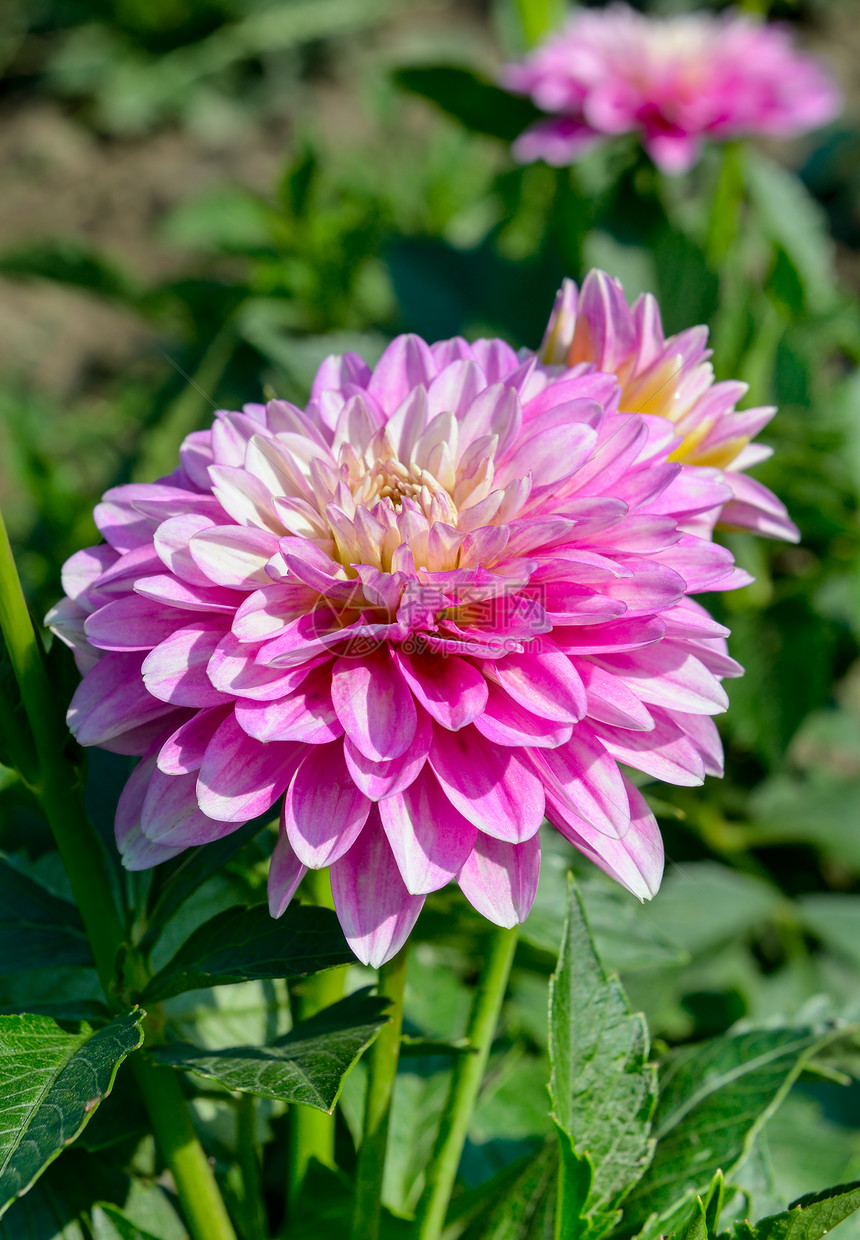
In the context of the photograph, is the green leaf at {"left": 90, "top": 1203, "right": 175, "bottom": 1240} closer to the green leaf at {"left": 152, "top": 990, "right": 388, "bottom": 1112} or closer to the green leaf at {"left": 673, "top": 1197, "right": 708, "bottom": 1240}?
the green leaf at {"left": 152, "top": 990, "right": 388, "bottom": 1112}

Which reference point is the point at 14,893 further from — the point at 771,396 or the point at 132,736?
the point at 771,396

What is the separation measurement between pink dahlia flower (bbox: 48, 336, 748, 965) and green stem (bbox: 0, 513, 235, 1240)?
22mm

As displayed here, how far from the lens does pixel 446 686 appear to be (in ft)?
1.42

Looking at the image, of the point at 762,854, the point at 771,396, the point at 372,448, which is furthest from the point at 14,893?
the point at 762,854

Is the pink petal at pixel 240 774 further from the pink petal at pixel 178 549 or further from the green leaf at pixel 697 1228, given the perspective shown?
the green leaf at pixel 697 1228

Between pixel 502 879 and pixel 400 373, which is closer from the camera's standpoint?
pixel 502 879

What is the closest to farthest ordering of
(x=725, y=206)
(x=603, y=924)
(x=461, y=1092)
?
(x=461, y=1092) < (x=603, y=924) < (x=725, y=206)

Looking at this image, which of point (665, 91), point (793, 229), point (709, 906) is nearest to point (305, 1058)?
point (709, 906)

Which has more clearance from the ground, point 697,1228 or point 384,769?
point 384,769

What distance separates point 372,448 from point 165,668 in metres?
0.16

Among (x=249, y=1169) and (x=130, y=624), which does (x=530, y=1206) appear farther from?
(x=130, y=624)

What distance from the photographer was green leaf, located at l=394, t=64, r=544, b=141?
1536 mm

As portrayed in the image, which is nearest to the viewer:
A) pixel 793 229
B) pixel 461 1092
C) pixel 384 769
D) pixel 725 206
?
pixel 384 769

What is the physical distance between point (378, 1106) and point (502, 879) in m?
0.14
